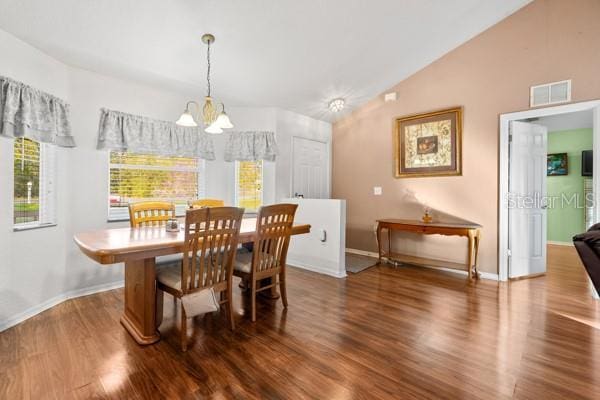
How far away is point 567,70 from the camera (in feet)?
10.4

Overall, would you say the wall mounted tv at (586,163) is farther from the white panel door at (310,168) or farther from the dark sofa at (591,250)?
the dark sofa at (591,250)

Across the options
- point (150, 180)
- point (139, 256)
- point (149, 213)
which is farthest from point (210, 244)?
point (150, 180)

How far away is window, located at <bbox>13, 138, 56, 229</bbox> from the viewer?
2.48m

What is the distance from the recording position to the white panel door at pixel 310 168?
476cm

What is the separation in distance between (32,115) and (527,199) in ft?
17.9

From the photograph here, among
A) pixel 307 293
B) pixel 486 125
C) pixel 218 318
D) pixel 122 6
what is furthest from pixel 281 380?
pixel 486 125

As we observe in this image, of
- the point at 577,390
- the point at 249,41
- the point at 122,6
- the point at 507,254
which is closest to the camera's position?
the point at 577,390

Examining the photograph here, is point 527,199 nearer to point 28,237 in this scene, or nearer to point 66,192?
point 66,192

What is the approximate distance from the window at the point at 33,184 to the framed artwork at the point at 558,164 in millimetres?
8088

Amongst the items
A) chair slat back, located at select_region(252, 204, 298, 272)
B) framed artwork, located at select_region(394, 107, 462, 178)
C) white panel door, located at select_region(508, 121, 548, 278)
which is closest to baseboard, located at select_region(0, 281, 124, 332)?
chair slat back, located at select_region(252, 204, 298, 272)

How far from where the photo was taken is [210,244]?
2037 millimetres

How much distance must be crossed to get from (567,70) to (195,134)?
180 inches

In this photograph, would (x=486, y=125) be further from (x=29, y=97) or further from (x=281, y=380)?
(x=29, y=97)

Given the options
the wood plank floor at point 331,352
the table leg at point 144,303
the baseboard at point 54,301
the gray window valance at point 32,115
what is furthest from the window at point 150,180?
the table leg at point 144,303
